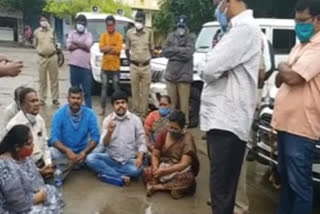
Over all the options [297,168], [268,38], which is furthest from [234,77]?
[268,38]

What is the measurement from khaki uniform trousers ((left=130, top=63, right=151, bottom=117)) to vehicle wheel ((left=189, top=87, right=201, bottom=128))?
93 cm

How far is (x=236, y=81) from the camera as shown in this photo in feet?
12.0

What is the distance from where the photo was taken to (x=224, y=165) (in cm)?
374

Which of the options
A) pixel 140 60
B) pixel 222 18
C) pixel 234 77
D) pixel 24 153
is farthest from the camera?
pixel 140 60

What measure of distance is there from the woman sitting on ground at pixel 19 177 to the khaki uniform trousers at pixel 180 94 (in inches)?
167

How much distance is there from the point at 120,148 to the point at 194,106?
3.16 m

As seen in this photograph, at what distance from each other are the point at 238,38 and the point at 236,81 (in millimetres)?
303

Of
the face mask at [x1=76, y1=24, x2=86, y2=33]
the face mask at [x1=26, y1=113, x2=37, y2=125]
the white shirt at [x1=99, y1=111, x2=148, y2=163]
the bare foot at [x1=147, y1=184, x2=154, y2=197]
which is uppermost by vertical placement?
the face mask at [x1=76, y1=24, x2=86, y2=33]

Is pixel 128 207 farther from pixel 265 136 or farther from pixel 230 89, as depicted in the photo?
pixel 230 89

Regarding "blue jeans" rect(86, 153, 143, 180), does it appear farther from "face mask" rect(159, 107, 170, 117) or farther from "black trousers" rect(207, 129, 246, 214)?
"black trousers" rect(207, 129, 246, 214)

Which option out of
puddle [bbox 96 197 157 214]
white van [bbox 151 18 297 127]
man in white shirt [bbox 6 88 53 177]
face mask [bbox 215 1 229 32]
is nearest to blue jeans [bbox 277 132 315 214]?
face mask [bbox 215 1 229 32]

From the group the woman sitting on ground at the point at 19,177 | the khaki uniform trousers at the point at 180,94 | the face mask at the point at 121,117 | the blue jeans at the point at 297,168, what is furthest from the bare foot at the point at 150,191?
the khaki uniform trousers at the point at 180,94

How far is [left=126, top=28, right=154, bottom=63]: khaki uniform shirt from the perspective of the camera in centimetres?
930

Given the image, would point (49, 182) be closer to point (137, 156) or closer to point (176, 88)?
point (137, 156)
